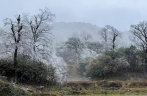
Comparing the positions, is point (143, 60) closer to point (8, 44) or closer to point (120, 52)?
point (120, 52)

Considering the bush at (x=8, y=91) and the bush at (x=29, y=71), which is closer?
the bush at (x=8, y=91)

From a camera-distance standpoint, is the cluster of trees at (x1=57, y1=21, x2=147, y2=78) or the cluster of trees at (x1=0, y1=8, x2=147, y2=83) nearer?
the cluster of trees at (x1=0, y1=8, x2=147, y2=83)

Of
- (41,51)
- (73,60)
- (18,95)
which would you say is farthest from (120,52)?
(18,95)

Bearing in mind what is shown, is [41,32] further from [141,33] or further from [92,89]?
[141,33]

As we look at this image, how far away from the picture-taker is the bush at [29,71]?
2856 cm

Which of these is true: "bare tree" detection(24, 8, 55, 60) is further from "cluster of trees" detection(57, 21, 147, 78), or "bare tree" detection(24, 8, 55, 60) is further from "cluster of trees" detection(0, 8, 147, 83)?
"cluster of trees" detection(57, 21, 147, 78)

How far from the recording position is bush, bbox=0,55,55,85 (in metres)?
28.6

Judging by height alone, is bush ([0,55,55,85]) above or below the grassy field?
above

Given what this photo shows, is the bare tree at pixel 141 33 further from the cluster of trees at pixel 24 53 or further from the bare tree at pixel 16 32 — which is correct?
the bare tree at pixel 16 32

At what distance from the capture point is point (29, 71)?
2880cm

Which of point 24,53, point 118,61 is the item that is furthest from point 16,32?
point 118,61

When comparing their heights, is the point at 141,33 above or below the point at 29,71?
above

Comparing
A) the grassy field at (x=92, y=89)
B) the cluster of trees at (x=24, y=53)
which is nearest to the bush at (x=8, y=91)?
the grassy field at (x=92, y=89)

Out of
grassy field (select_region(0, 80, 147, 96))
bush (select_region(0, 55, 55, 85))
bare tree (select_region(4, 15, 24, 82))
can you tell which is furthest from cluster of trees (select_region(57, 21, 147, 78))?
bare tree (select_region(4, 15, 24, 82))
